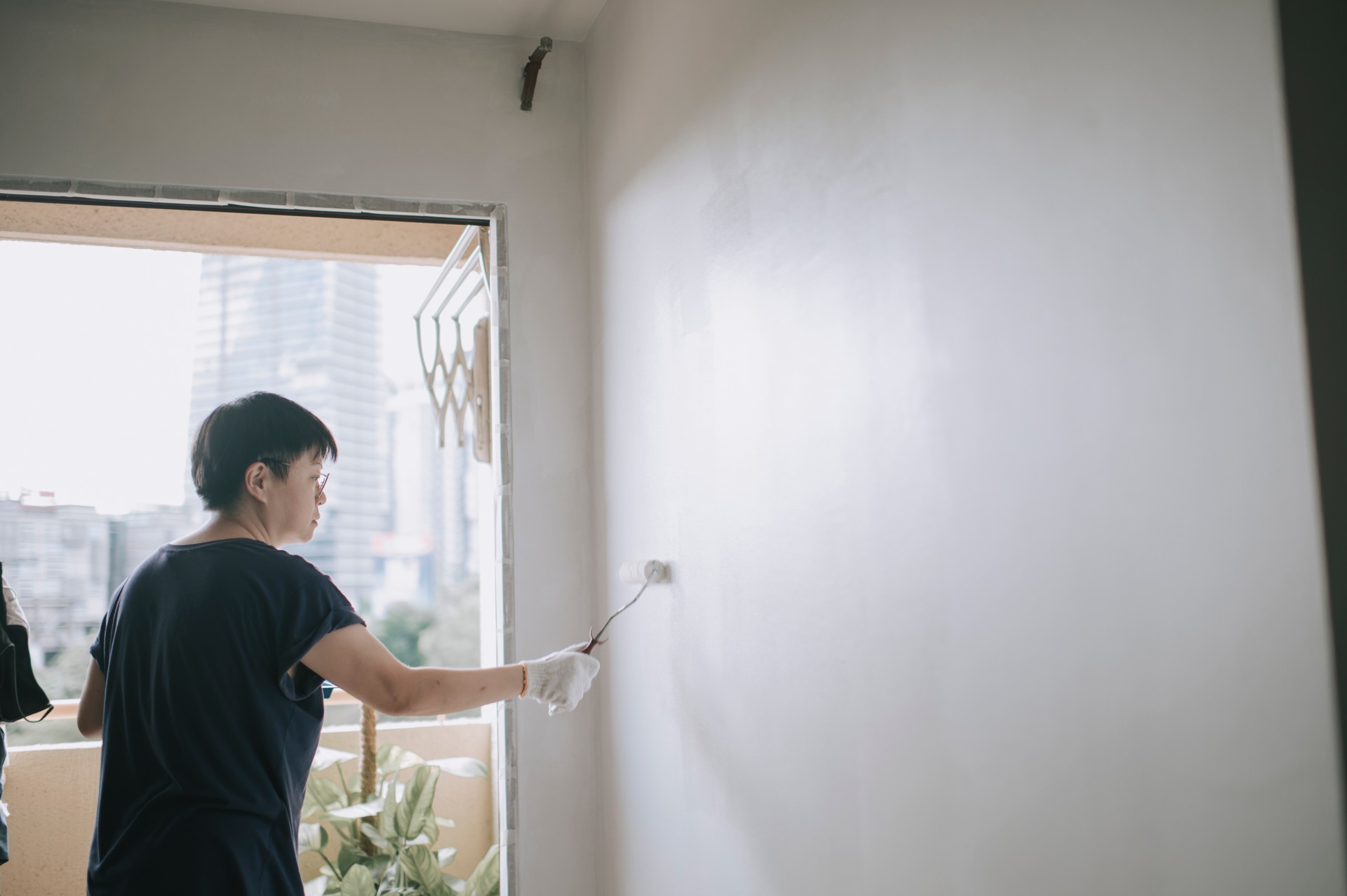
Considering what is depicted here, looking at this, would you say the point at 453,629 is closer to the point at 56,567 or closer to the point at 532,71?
the point at 56,567

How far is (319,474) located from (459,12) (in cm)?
121

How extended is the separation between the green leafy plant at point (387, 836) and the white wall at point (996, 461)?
96 cm

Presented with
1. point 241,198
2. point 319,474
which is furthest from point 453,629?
point 319,474

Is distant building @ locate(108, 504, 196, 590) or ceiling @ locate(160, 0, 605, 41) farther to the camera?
distant building @ locate(108, 504, 196, 590)

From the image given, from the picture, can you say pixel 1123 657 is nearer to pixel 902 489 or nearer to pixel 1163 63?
pixel 902 489

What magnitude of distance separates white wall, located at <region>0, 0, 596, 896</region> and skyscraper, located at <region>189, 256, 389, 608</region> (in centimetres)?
201

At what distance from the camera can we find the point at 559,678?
62.6 inches

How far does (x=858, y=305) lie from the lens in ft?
3.54

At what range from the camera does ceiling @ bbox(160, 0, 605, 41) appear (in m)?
2.10

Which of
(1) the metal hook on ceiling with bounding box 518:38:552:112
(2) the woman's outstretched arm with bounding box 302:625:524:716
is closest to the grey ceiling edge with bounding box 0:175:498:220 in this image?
(1) the metal hook on ceiling with bounding box 518:38:552:112

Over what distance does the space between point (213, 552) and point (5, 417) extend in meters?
1.86

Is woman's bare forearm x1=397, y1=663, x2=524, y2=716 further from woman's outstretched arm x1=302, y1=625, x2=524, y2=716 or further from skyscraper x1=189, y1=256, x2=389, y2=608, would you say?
skyscraper x1=189, y1=256, x2=389, y2=608

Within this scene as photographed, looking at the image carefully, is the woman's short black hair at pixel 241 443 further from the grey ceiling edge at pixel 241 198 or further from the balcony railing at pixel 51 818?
the balcony railing at pixel 51 818

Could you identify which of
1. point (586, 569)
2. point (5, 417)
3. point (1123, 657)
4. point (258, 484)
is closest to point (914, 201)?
point (1123, 657)
